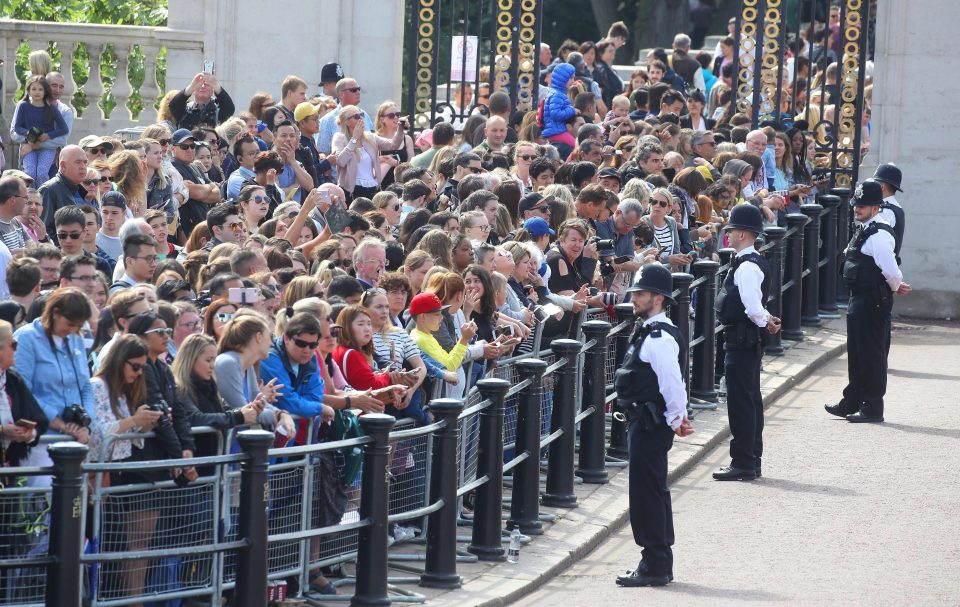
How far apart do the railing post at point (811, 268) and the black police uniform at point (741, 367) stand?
5.69 metres

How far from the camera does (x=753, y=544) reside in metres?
11.5

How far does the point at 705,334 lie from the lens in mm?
15234

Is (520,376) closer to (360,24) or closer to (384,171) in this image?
(384,171)

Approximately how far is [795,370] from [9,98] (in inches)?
351

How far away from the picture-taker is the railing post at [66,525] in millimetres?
7836

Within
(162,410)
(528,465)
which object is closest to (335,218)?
(528,465)

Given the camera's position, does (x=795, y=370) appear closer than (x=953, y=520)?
No

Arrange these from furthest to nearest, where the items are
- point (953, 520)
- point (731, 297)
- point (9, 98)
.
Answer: point (9, 98) < point (731, 297) < point (953, 520)

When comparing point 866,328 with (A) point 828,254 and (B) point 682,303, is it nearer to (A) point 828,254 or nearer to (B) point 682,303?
(B) point 682,303

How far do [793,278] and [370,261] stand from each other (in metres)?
7.70

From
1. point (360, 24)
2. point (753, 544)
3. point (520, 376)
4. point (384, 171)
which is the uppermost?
point (360, 24)

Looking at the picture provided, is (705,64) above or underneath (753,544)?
above

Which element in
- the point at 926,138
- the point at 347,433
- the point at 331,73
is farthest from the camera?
the point at 926,138

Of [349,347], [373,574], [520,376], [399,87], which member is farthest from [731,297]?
[399,87]
